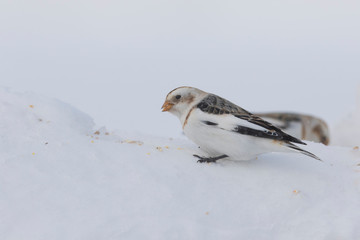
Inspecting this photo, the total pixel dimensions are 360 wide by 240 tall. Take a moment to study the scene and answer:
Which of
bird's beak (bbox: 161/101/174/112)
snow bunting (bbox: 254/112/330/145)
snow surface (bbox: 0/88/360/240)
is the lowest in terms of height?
snow surface (bbox: 0/88/360/240)

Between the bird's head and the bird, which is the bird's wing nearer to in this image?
the bird

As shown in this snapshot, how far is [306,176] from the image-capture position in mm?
4898

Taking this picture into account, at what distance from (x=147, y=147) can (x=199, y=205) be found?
1208 mm

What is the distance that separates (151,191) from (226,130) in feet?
3.08

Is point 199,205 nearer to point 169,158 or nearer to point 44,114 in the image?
point 169,158

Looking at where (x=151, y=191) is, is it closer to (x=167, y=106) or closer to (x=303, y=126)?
(x=167, y=106)

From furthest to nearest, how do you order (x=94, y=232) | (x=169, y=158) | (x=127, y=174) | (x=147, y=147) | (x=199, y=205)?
(x=147, y=147) < (x=169, y=158) < (x=127, y=174) < (x=199, y=205) < (x=94, y=232)

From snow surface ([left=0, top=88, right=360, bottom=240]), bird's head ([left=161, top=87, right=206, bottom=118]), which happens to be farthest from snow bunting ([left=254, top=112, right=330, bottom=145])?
bird's head ([left=161, top=87, right=206, bottom=118])

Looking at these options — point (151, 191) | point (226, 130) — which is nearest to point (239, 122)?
point (226, 130)

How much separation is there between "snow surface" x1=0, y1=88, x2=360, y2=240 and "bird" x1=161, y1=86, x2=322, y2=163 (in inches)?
A: 8.2

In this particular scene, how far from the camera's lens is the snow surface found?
387 centimetres

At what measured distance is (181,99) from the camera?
496 centimetres

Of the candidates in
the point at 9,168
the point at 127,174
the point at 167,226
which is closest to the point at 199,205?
the point at 167,226

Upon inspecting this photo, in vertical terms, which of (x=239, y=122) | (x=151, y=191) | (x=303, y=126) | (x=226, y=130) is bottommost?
(x=151, y=191)
